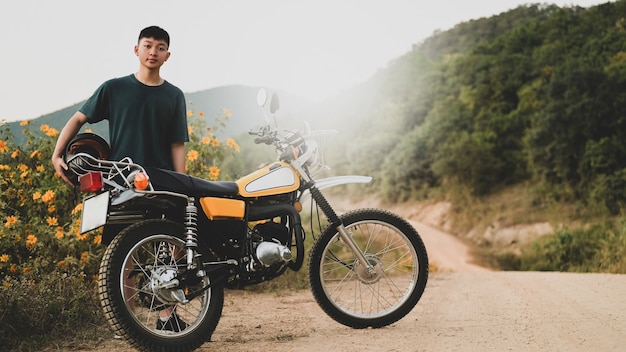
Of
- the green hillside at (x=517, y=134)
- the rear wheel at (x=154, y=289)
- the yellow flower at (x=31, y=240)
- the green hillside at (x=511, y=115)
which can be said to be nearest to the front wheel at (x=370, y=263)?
the rear wheel at (x=154, y=289)

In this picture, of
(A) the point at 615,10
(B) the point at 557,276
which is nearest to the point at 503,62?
(A) the point at 615,10

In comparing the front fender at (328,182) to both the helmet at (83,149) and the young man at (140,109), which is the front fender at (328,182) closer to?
the young man at (140,109)

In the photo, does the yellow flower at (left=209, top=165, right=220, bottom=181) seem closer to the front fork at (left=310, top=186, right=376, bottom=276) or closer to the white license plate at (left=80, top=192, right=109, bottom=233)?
the front fork at (left=310, top=186, right=376, bottom=276)

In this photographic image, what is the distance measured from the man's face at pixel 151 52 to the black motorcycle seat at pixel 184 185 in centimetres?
83

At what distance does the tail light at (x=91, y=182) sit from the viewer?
3.73 m

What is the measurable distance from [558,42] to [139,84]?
123 ft

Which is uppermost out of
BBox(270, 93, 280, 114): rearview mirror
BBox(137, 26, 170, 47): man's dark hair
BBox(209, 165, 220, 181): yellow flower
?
BBox(137, 26, 170, 47): man's dark hair

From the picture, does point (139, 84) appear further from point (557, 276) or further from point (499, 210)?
point (499, 210)

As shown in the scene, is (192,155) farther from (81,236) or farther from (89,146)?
(89,146)

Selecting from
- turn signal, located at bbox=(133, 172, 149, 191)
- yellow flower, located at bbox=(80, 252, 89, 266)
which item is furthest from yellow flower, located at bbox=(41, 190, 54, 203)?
turn signal, located at bbox=(133, 172, 149, 191)

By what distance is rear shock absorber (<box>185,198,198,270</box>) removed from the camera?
406cm

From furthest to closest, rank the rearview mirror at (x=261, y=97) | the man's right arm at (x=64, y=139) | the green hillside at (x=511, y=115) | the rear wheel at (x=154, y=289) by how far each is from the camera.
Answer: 1. the green hillside at (x=511, y=115)
2. the rearview mirror at (x=261, y=97)
3. the man's right arm at (x=64, y=139)
4. the rear wheel at (x=154, y=289)

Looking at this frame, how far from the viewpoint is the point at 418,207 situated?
3500 centimetres

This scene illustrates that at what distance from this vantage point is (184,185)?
13.4 ft
